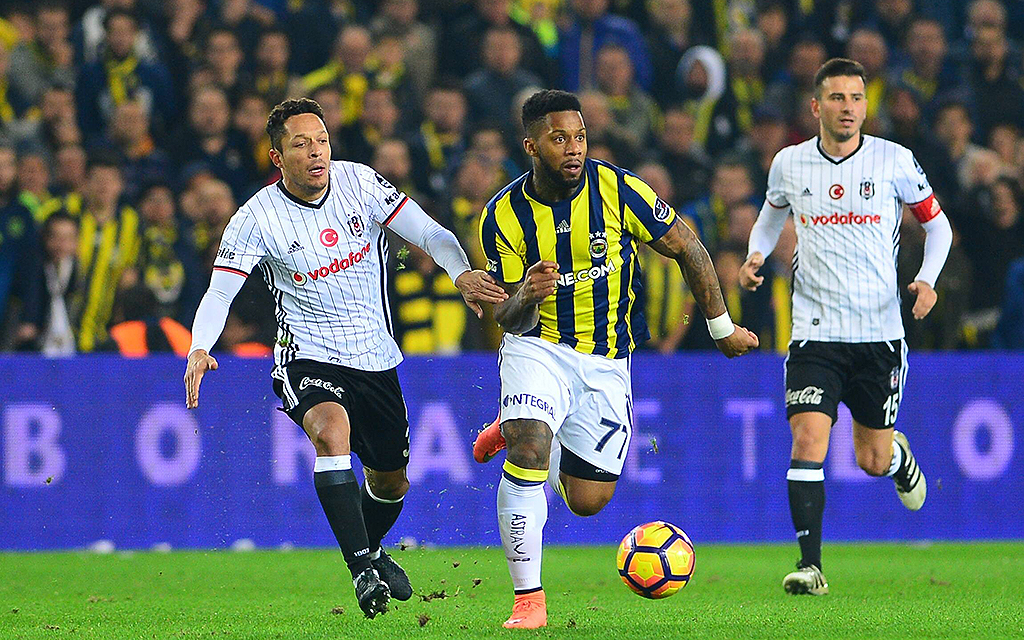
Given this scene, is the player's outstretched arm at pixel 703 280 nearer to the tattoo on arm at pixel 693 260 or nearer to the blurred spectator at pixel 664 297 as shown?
the tattoo on arm at pixel 693 260

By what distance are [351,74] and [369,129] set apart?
60 cm

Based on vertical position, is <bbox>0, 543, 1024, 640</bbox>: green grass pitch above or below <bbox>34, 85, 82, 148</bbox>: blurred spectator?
below

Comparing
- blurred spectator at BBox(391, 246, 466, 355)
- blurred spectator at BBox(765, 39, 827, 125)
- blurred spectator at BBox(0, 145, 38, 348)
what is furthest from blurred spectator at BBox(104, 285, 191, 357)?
blurred spectator at BBox(765, 39, 827, 125)

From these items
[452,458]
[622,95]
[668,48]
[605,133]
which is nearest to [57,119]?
[605,133]

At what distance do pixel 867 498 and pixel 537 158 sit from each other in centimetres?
525

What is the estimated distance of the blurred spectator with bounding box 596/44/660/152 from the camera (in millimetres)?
12891

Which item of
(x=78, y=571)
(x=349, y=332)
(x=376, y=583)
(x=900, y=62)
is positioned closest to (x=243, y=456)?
(x=78, y=571)

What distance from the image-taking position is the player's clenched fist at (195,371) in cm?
613

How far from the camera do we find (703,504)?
10.5m

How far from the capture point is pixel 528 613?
6078 mm

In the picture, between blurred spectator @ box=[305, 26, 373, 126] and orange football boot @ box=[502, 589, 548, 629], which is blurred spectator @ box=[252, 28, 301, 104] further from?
orange football boot @ box=[502, 589, 548, 629]

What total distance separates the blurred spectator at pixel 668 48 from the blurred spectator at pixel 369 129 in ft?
8.65

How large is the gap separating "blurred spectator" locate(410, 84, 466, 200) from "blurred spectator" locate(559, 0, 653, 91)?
132cm

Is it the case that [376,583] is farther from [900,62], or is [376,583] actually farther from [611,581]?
[900,62]
